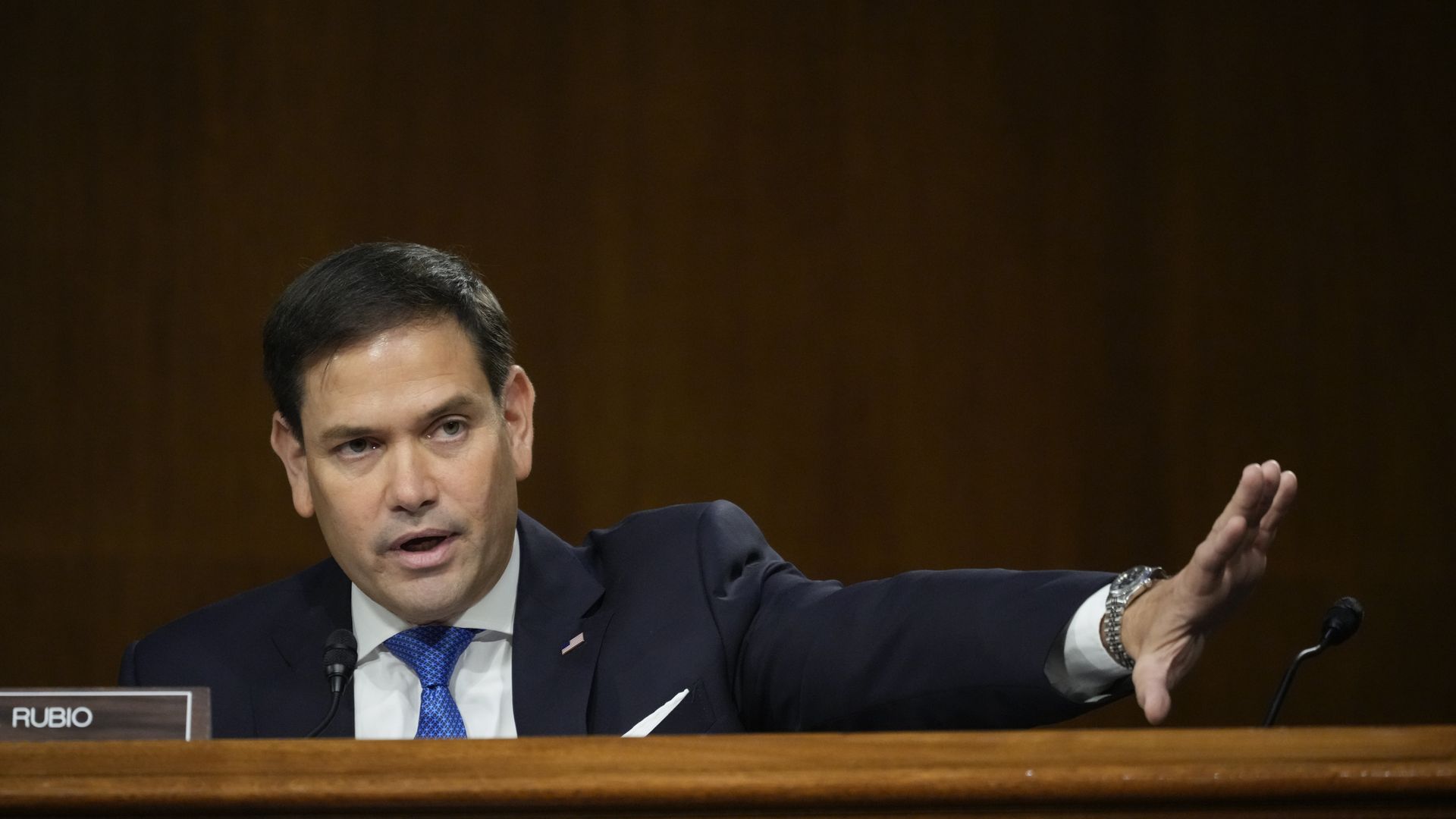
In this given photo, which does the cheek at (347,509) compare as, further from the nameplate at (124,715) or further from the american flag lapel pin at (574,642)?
the nameplate at (124,715)

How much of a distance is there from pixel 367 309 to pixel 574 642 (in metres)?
0.48

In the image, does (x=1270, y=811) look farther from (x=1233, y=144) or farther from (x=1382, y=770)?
(x=1233, y=144)

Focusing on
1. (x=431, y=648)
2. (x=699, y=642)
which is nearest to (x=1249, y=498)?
(x=699, y=642)

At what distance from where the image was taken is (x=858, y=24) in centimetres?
369

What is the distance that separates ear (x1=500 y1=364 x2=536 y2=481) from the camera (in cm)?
195

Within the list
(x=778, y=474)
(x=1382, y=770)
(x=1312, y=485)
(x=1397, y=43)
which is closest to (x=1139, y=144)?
(x=1397, y=43)

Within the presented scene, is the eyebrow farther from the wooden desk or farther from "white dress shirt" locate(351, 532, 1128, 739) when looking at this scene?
the wooden desk

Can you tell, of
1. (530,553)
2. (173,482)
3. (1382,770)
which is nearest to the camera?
(1382,770)

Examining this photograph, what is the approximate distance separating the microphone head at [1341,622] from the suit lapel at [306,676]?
109 centimetres

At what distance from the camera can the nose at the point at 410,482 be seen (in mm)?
1775

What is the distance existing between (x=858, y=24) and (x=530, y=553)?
2139 millimetres

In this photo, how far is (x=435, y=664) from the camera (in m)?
1.83

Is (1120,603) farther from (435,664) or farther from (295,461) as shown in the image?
(295,461)

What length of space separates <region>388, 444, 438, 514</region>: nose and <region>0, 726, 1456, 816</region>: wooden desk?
75 centimetres
